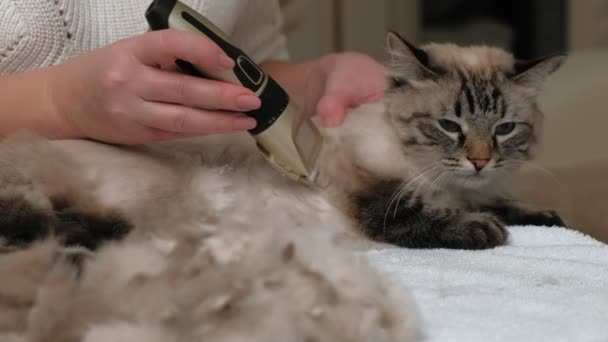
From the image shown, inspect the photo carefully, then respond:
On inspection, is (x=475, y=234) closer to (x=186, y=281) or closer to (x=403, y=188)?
(x=403, y=188)

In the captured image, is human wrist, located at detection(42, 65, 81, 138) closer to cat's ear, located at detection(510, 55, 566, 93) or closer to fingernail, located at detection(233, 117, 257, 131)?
fingernail, located at detection(233, 117, 257, 131)

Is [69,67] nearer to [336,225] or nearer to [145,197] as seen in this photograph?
[145,197]

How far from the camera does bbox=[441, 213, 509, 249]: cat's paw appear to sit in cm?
107

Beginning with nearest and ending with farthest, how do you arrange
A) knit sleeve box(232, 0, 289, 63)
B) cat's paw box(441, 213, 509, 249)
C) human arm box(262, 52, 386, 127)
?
1. cat's paw box(441, 213, 509, 249)
2. human arm box(262, 52, 386, 127)
3. knit sleeve box(232, 0, 289, 63)

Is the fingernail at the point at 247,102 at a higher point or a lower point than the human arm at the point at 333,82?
higher

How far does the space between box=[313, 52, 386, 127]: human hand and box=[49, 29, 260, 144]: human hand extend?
0.44 m

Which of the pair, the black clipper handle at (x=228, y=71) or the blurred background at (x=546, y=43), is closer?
the black clipper handle at (x=228, y=71)

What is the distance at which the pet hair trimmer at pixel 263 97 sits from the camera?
0.88 m

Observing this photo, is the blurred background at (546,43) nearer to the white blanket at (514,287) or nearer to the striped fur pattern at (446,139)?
the striped fur pattern at (446,139)

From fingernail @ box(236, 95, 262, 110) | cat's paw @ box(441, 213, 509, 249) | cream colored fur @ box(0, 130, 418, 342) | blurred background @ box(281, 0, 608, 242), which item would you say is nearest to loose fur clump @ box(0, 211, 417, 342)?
cream colored fur @ box(0, 130, 418, 342)

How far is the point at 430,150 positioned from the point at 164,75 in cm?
55

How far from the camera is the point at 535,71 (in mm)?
1239

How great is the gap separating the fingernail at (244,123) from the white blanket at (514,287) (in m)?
0.26

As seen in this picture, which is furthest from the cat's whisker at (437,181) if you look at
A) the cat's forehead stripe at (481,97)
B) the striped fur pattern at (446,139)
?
the cat's forehead stripe at (481,97)
